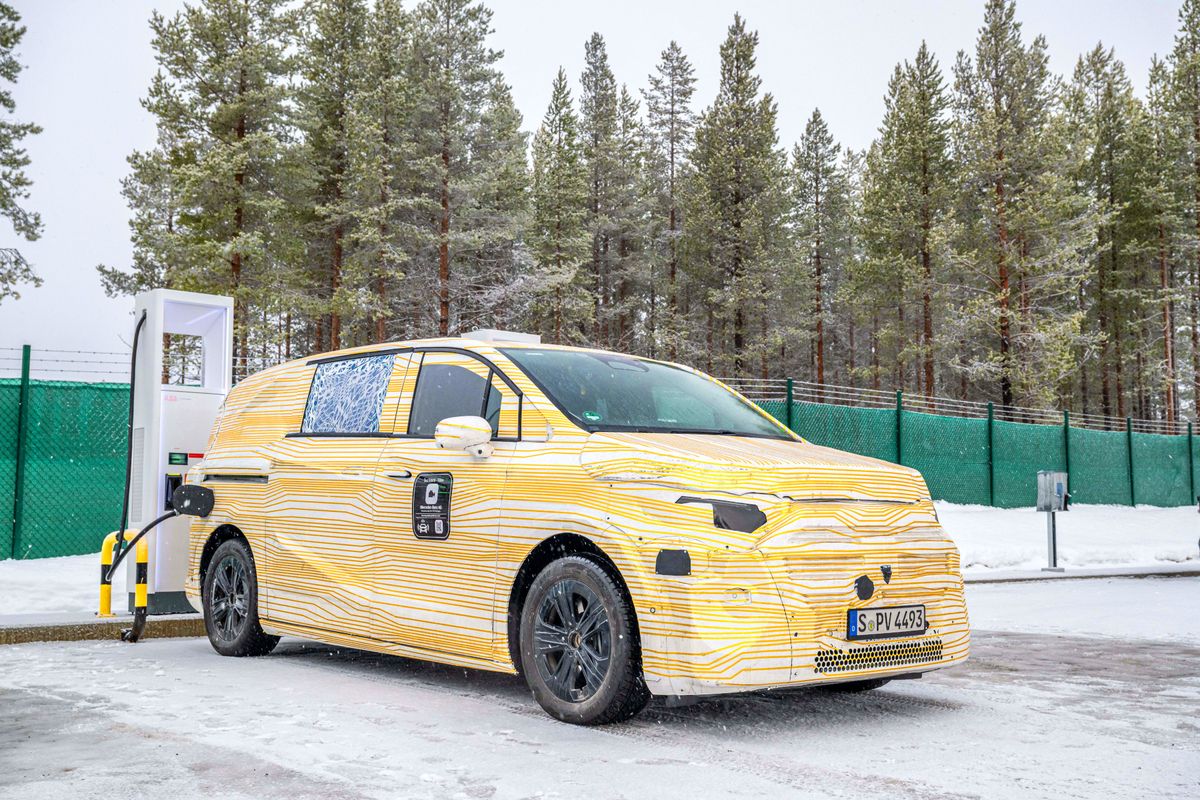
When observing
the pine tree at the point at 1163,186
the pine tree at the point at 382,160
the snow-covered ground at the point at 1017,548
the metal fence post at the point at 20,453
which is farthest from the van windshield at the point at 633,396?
the pine tree at the point at 1163,186

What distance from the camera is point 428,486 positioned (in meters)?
6.63

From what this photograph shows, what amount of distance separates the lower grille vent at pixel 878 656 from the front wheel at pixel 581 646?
88 centimetres

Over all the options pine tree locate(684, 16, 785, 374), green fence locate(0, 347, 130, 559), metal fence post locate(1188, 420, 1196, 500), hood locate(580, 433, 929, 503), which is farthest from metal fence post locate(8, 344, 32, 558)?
pine tree locate(684, 16, 785, 374)

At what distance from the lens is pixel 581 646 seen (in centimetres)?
562

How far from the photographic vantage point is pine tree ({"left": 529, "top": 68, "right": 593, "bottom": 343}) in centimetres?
4519

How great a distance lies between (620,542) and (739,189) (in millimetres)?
43859

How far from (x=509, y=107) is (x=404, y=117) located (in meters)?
6.63

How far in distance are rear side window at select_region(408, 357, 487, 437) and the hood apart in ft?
3.49

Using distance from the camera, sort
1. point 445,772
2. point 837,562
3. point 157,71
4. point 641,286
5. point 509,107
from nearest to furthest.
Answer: point 445,772, point 837,562, point 157,71, point 509,107, point 641,286

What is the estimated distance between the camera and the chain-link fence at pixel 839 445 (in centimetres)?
1355

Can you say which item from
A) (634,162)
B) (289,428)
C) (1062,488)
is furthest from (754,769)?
(634,162)

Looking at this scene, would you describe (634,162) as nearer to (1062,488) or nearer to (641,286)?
(641,286)

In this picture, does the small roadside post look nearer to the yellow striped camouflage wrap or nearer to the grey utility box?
the grey utility box

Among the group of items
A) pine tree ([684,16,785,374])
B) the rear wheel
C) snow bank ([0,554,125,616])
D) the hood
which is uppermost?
pine tree ([684,16,785,374])
